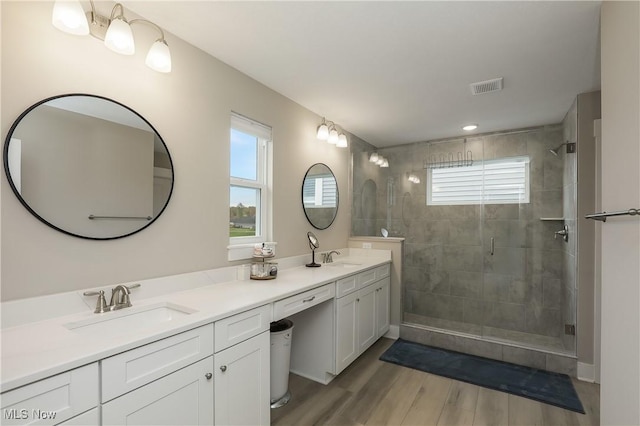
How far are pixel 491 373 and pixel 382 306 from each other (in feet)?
3.59

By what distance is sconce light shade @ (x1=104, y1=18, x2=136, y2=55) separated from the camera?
1408mm

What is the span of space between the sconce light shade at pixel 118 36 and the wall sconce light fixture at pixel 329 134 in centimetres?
181

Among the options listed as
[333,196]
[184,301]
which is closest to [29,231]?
[184,301]

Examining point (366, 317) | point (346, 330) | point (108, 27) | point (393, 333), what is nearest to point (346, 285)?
point (346, 330)

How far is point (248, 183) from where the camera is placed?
7.90 feet

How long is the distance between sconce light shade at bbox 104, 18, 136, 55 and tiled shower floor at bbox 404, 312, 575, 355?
352 cm

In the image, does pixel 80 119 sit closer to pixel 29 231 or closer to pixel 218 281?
pixel 29 231

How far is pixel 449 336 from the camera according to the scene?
3.15 metres

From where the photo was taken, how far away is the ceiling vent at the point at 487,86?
2.35 meters

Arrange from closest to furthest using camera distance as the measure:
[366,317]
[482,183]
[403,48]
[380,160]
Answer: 1. [403,48]
2. [366,317]
3. [482,183]
4. [380,160]

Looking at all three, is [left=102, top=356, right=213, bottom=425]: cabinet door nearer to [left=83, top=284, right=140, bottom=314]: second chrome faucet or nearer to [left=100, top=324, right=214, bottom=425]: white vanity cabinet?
[left=100, top=324, right=214, bottom=425]: white vanity cabinet

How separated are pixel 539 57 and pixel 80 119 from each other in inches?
107

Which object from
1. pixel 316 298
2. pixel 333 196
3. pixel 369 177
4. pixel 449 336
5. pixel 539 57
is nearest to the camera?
pixel 539 57

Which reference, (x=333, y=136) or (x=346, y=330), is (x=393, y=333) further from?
(x=333, y=136)
